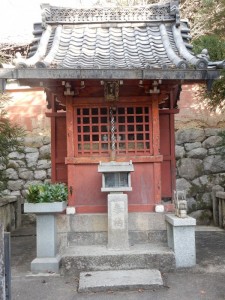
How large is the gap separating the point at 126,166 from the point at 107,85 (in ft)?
5.13

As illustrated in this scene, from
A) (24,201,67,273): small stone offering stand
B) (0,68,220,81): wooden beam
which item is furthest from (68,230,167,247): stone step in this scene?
(0,68,220,81): wooden beam

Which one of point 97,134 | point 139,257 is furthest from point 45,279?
point 97,134

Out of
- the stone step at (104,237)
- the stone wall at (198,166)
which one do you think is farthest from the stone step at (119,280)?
the stone wall at (198,166)

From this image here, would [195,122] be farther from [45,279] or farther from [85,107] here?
[45,279]

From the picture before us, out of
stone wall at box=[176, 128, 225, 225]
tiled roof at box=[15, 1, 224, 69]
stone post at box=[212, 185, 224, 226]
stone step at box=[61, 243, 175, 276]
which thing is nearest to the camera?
stone step at box=[61, 243, 175, 276]

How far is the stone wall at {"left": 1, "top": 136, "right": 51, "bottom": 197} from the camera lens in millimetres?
12172

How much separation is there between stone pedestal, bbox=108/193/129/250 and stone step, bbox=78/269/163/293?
57 cm

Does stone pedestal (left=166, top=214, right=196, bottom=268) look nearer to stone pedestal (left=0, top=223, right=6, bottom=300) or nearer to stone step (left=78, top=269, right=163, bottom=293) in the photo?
stone step (left=78, top=269, right=163, bottom=293)

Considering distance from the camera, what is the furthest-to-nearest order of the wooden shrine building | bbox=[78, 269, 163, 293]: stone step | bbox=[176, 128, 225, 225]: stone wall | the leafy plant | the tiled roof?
bbox=[176, 128, 225, 225]: stone wall
the tiled roof
the leafy plant
the wooden shrine building
bbox=[78, 269, 163, 293]: stone step

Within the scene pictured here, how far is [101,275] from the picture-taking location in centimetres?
568

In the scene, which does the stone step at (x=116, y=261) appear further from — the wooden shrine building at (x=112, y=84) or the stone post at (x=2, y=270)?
the stone post at (x=2, y=270)

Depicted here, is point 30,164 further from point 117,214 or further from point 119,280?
point 119,280

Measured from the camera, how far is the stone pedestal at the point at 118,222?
20.8 feet

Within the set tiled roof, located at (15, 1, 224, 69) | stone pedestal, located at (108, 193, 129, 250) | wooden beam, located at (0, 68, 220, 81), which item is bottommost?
stone pedestal, located at (108, 193, 129, 250)
